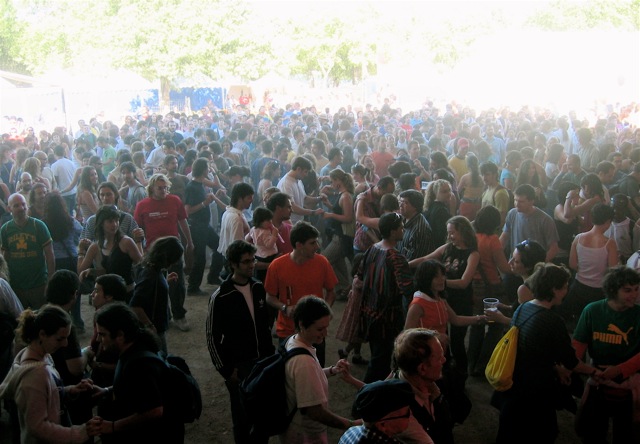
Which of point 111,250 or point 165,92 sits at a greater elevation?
point 165,92

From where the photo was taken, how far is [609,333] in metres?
4.61

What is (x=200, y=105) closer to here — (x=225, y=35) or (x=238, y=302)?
(x=225, y=35)

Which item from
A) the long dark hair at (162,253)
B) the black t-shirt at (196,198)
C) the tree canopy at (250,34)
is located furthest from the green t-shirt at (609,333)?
the tree canopy at (250,34)

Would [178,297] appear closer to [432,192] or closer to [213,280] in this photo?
[213,280]

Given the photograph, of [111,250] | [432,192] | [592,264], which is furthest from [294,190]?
[592,264]

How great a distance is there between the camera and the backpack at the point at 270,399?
145 inches

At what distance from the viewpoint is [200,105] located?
4478cm

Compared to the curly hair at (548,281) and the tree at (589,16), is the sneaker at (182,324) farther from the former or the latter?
the tree at (589,16)

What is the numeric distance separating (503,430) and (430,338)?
1461mm

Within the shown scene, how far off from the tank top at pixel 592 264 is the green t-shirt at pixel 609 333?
5.39ft

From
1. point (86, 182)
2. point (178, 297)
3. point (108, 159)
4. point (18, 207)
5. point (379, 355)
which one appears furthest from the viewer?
point (108, 159)

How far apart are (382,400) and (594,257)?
4.07 m

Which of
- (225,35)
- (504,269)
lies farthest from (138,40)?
(504,269)

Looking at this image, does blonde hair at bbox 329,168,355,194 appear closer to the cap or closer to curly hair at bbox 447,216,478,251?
curly hair at bbox 447,216,478,251
